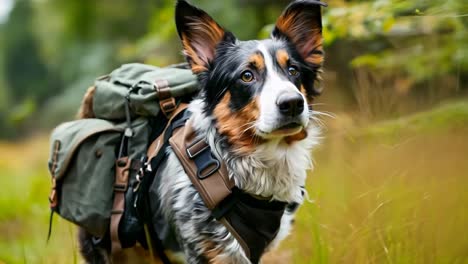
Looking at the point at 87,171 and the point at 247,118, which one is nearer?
the point at 247,118

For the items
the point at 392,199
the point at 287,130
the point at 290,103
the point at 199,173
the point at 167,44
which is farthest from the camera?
the point at 167,44

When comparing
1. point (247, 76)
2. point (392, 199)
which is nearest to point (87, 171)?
point (247, 76)

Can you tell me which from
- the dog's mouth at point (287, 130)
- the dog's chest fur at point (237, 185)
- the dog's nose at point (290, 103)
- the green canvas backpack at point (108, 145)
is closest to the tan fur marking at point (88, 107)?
the green canvas backpack at point (108, 145)

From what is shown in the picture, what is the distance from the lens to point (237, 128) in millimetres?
3283

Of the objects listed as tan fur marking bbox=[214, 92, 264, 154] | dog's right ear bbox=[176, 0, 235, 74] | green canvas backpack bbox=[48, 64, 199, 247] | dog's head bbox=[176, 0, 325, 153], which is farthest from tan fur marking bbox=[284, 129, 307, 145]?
green canvas backpack bbox=[48, 64, 199, 247]

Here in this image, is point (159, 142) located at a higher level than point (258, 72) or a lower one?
lower

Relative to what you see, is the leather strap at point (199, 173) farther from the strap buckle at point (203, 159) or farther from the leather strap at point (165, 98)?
the leather strap at point (165, 98)

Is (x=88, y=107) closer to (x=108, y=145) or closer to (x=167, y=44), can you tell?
(x=108, y=145)

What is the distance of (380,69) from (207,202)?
3.63 metres

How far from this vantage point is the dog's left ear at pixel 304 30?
11.5ft

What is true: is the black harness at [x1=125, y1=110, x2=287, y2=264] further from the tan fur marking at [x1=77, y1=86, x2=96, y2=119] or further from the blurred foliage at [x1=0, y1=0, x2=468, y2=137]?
the blurred foliage at [x1=0, y1=0, x2=468, y2=137]

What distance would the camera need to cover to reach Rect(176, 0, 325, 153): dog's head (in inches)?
121

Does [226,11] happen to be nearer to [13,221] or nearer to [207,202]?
[13,221]

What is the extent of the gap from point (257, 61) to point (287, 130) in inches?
17.2
